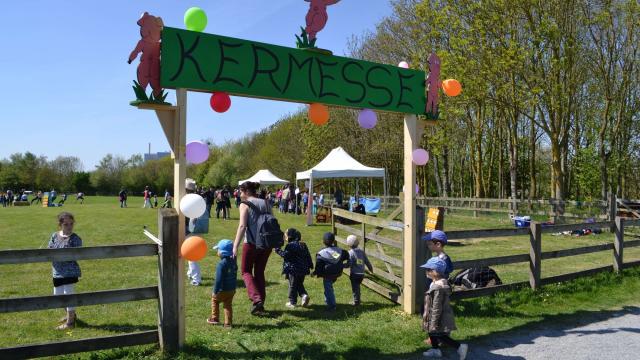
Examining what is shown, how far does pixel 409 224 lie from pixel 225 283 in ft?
8.56

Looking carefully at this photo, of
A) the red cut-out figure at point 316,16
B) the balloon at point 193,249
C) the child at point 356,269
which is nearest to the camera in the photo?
the balloon at point 193,249

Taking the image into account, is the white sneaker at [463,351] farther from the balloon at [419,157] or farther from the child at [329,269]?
the balloon at [419,157]

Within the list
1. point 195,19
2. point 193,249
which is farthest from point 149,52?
point 193,249

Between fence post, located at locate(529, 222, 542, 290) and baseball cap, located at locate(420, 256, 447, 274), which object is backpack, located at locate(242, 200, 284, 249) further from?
fence post, located at locate(529, 222, 542, 290)

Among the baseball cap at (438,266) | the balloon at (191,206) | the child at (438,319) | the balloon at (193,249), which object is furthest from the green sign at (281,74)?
the child at (438,319)

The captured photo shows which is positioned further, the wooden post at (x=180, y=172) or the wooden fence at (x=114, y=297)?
the wooden post at (x=180, y=172)

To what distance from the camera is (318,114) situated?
242 inches

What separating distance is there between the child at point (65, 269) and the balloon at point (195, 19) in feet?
9.49

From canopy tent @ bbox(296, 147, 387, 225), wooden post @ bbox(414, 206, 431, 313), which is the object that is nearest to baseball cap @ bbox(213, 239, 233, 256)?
wooden post @ bbox(414, 206, 431, 313)

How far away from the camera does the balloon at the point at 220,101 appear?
5.35 metres

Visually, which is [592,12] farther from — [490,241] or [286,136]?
A: [286,136]

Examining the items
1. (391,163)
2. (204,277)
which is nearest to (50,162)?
(391,163)

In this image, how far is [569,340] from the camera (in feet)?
18.9

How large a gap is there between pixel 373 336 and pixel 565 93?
59.9 feet
